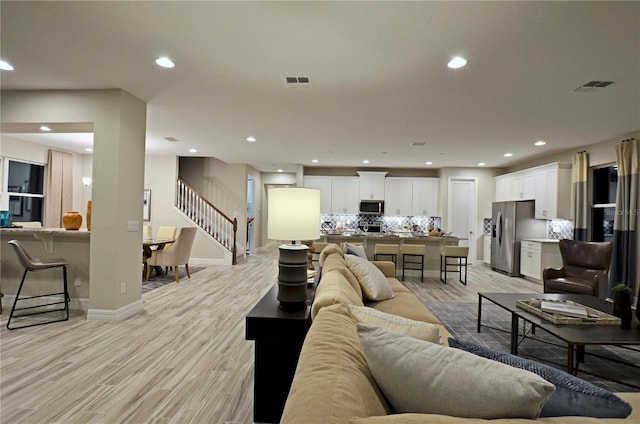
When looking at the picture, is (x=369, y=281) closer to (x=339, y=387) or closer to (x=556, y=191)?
(x=339, y=387)

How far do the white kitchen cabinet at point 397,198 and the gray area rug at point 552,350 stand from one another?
5.07 meters

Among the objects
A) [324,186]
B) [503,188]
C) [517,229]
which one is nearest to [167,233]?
[324,186]

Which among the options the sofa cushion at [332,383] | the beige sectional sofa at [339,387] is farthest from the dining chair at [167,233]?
the sofa cushion at [332,383]

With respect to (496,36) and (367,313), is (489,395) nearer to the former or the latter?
(367,313)

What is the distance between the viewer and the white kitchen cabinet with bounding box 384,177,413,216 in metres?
9.34

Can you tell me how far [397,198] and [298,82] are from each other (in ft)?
21.2

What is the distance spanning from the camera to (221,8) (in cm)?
222

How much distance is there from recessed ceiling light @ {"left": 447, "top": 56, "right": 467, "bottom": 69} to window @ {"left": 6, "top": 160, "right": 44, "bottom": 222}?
8.38 m

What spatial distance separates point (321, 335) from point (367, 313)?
368mm

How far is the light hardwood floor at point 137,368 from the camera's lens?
2.10 meters

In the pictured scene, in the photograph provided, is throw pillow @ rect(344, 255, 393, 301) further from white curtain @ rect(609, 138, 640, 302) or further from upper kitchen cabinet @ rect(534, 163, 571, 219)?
upper kitchen cabinet @ rect(534, 163, 571, 219)

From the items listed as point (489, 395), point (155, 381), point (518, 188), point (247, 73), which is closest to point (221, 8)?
point (247, 73)

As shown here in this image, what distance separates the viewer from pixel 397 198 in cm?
935

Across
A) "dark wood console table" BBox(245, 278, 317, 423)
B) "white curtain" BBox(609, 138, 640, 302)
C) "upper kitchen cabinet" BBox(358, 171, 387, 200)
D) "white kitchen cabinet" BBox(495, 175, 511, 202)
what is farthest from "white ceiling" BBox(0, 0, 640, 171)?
"upper kitchen cabinet" BBox(358, 171, 387, 200)
